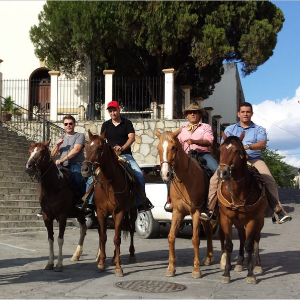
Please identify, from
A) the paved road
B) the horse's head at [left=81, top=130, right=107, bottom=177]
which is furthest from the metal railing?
the horse's head at [left=81, top=130, right=107, bottom=177]

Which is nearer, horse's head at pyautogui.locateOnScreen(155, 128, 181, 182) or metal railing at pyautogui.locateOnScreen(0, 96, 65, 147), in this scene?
horse's head at pyautogui.locateOnScreen(155, 128, 181, 182)

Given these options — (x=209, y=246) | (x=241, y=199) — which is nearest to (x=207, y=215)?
(x=241, y=199)

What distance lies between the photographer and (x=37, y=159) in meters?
7.97

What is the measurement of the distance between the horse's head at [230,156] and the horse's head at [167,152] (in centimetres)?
70

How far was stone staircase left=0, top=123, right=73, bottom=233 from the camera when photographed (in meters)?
14.7

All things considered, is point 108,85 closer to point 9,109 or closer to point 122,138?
point 9,109

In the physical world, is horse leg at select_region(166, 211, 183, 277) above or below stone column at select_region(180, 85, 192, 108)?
below

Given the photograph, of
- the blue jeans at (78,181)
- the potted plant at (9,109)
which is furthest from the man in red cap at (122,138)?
the potted plant at (9,109)

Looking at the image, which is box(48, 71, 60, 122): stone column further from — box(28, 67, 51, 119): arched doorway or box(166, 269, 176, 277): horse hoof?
box(166, 269, 176, 277): horse hoof

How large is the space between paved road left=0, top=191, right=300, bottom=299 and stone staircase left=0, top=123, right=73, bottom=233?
2404mm

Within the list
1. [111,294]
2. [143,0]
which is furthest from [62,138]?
[143,0]

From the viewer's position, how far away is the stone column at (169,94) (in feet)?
70.8

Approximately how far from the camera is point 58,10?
25000mm

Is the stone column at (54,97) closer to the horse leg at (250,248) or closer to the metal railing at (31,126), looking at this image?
the metal railing at (31,126)
